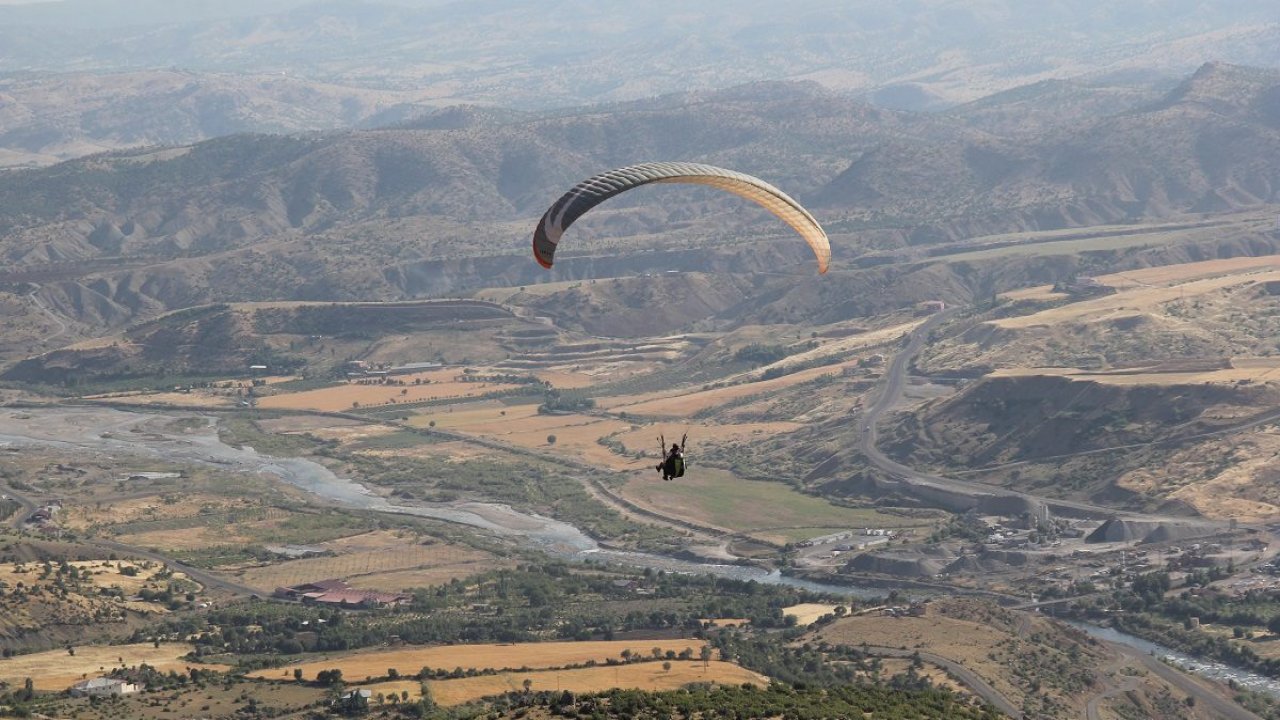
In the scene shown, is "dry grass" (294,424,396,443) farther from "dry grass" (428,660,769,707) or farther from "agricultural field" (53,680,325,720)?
"agricultural field" (53,680,325,720)

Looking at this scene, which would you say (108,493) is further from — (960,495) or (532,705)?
(532,705)

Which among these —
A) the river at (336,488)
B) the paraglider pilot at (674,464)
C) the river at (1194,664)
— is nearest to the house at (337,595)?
the river at (336,488)

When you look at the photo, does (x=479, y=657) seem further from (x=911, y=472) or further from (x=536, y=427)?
(x=536, y=427)

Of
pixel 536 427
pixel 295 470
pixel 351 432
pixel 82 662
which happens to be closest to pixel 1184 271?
pixel 536 427

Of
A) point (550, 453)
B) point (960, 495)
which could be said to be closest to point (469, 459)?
point (550, 453)

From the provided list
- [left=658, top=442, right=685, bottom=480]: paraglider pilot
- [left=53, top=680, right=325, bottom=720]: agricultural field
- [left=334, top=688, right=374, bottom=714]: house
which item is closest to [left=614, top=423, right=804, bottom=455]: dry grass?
[left=53, top=680, right=325, bottom=720]: agricultural field

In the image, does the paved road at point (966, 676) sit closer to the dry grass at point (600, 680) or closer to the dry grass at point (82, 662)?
the dry grass at point (600, 680)
